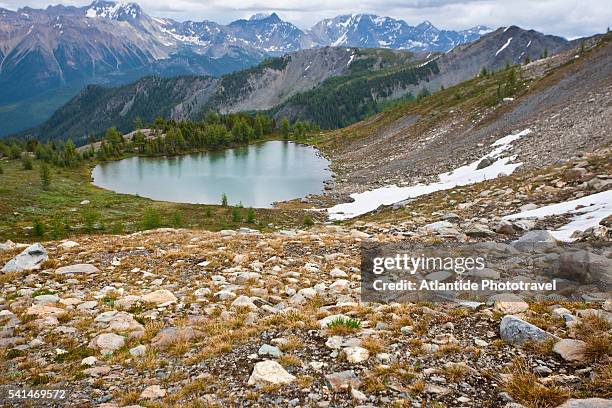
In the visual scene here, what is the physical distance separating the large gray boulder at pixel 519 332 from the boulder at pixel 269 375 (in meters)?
4.19

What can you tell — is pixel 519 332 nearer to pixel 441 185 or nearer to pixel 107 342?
pixel 107 342

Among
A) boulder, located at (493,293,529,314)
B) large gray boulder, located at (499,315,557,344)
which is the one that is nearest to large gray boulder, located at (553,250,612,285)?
boulder, located at (493,293,529,314)

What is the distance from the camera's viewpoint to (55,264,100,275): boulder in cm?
1419

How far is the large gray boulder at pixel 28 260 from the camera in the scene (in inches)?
576

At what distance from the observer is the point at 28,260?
15125mm

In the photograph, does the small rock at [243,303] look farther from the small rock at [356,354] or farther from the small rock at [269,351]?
the small rock at [356,354]

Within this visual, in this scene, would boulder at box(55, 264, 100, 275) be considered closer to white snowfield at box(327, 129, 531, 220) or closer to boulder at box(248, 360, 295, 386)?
boulder at box(248, 360, 295, 386)

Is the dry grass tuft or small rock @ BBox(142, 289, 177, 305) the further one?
small rock @ BBox(142, 289, 177, 305)

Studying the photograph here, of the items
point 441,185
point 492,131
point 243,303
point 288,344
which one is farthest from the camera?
point 492,131

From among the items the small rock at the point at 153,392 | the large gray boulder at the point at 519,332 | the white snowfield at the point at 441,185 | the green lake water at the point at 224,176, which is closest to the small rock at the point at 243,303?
the small rock at the point at 153,392

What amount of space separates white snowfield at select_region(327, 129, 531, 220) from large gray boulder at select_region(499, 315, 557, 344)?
33716 mm

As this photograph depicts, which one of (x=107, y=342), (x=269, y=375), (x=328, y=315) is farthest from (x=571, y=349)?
(x=107, y=342)

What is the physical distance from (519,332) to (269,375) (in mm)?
4770

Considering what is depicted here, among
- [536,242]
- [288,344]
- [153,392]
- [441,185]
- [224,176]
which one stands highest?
[536,242]
